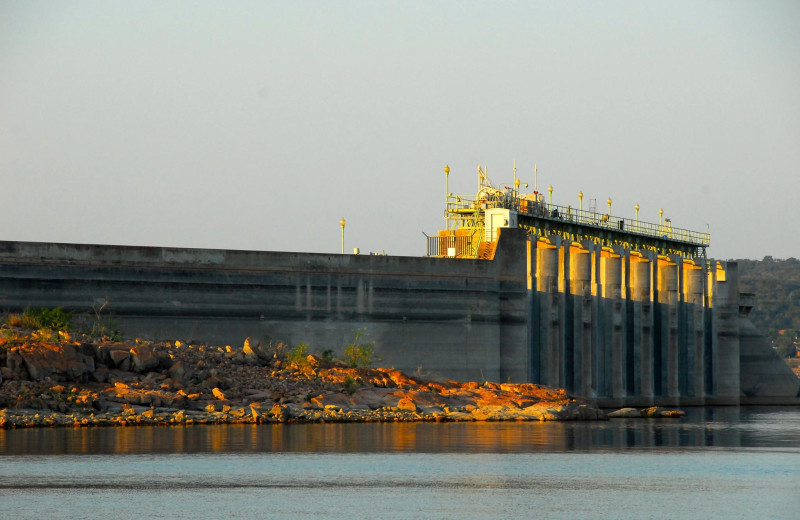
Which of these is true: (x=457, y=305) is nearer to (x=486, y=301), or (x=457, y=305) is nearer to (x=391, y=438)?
(x=486, y=301)

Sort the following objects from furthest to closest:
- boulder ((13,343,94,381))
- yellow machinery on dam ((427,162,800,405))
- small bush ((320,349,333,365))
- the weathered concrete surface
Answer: yellow machinery on dam ((427,162,800,405)) → the weathered concrete surface → small bush ((320,349,333,365)) → boulder ((13,343,94,381))

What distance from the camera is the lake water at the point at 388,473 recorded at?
1188 inches

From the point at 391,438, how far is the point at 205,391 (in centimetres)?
A: 1296

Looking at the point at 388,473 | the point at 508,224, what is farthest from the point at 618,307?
the point at 388,473

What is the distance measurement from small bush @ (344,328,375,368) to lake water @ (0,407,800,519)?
19258 mm

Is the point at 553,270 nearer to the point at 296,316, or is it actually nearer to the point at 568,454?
the point at 296,316

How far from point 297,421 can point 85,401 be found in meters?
9.04

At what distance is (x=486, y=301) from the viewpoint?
87438 mm

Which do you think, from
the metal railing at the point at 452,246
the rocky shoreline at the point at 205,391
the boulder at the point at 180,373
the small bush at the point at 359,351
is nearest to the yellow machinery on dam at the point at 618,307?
the metal railing at the point at 452,246

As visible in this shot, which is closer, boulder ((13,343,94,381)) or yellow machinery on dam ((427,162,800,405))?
boulder ((13,343,94,381))

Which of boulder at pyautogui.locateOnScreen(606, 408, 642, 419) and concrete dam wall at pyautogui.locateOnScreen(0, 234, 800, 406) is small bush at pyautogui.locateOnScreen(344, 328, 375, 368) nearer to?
concrete dam wall at pyautogui.locateOnScreen(0, 234, 800, 406)

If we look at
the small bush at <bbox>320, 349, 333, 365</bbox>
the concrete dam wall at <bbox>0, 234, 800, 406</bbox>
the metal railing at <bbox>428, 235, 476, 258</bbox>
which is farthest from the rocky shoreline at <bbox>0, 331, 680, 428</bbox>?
the metal railing at <bbox>428, 235, 476, 258</bbox>

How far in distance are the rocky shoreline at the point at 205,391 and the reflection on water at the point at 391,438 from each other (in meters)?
1.97

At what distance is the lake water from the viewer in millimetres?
30172
